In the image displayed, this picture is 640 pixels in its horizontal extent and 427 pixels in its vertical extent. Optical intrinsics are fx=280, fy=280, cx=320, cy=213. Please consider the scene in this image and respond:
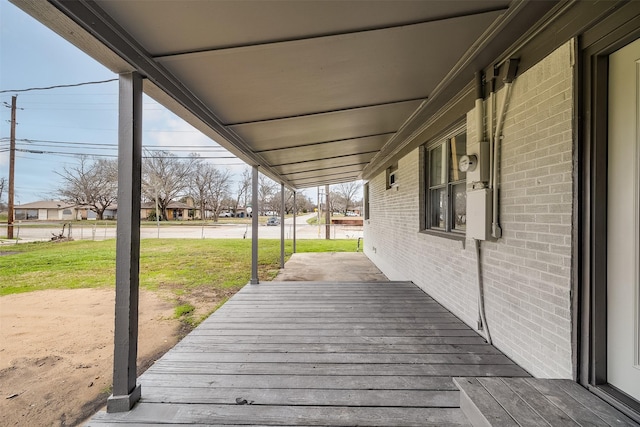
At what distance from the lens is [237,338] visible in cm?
279

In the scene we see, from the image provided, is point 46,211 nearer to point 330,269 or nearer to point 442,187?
point 330,269

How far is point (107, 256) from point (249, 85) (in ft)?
37.0

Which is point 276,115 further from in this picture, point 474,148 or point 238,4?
point 474,148

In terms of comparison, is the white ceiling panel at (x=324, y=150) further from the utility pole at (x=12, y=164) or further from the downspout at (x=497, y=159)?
the utility pole at (x=12, y=164)

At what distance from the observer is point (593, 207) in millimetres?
1634

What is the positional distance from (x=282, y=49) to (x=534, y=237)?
227cm

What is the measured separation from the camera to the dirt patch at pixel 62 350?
2441 millimetres

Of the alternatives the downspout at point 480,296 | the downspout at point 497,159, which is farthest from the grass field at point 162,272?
the downspout at point 497,159

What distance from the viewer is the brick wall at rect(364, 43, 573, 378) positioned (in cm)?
182

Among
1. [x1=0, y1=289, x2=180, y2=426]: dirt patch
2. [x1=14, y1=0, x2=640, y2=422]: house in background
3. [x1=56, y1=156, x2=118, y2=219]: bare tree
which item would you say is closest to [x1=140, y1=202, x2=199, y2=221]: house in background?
[x1=56, y1=156, x2=118, y2=219]: bare tree

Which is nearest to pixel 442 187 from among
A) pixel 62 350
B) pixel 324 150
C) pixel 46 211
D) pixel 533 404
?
pixel 324 150

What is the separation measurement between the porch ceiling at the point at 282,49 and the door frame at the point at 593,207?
0.48 metres

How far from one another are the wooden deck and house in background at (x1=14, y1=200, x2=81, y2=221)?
51755mm

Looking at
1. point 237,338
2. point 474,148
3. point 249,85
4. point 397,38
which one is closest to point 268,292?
point 237,338
